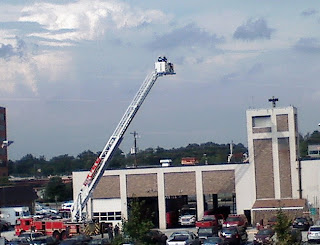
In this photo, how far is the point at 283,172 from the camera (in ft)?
190

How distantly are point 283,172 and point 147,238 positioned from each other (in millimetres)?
22284

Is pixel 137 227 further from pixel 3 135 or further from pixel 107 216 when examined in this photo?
pixel 3 135

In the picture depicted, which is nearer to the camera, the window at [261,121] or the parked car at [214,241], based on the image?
A: the parked car at [214,241]

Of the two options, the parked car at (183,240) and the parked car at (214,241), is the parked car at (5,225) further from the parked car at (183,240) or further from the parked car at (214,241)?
the parked car at (214,241)

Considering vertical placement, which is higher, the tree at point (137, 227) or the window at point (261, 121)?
the window at point (261, 121)

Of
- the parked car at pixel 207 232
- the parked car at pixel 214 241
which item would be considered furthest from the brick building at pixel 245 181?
the parked car at pixel 214 241

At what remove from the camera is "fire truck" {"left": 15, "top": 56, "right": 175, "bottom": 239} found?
55.8 m

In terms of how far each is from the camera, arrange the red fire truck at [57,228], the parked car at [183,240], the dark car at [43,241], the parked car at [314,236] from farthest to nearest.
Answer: the red fire truck at [57,228] < the dark car at [43,241] < the parked car at [314,236] < the parked car at [183,240]

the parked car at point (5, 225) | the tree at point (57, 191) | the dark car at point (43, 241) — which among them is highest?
the tree at point (57, 191)

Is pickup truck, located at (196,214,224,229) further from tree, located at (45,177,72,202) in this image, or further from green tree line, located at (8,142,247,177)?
green tree line, located at (8,142,247,177)

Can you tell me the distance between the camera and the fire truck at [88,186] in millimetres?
55844

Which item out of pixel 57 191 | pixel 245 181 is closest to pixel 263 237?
pixel 245 181

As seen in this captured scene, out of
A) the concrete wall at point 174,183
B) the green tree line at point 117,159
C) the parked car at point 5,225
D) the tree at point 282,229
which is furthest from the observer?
the green tree line at point 117,159

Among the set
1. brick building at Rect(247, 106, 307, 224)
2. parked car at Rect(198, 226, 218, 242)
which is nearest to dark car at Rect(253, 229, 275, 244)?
parked car at Rect(198, 226, 218, 242)
